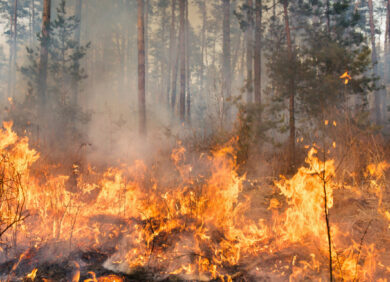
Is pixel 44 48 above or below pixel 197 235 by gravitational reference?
above

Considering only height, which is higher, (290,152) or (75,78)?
(75,78)

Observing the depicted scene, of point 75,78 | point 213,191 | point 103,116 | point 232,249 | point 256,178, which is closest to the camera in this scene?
point 232,249

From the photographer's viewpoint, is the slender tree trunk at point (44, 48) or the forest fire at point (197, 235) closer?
the forest fire at point (197, 235)

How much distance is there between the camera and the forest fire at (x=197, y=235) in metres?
2.92

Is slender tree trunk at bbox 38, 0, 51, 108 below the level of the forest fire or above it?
above

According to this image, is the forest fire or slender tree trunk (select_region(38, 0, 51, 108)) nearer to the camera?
the forest fire

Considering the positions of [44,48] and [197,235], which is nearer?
[197,235]

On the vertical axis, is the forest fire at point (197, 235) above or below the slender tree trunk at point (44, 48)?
below

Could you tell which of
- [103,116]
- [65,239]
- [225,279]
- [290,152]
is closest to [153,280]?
[225,279]

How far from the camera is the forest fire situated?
2.92 metres

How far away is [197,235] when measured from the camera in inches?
146

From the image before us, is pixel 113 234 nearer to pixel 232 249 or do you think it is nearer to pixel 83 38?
pixel 232 249

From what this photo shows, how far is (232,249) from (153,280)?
96 centimetres

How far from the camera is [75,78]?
15367 mm
